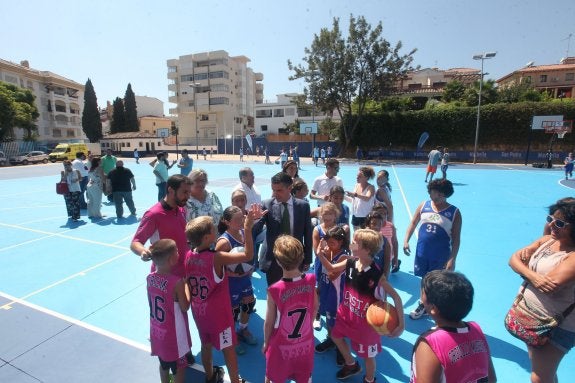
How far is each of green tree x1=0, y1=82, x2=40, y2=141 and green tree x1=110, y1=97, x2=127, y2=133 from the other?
20.9m

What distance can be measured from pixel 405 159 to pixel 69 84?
6697 cm

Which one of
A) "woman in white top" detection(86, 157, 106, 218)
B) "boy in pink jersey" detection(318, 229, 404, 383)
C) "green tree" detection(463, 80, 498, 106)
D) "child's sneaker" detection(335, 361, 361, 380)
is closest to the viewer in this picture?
"boy in pink jersey" detection(318, 229, 404, 383)

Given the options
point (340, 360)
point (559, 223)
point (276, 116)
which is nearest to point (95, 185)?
point (340, 360)

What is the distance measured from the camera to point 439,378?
1753 mm

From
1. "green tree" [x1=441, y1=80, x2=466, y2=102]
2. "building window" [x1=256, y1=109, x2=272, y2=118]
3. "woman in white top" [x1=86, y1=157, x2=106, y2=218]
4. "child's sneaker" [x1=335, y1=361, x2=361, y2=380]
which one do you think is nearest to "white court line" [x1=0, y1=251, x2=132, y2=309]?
"woman in white top" [x1=86, y1=157, x2=106, y2=218]

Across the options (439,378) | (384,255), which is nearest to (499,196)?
(384,255)

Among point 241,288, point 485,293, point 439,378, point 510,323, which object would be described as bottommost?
point 485,293

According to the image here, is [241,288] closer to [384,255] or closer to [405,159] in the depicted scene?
[384,255]

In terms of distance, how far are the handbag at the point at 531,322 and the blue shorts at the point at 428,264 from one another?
1456 mm

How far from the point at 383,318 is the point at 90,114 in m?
72.4

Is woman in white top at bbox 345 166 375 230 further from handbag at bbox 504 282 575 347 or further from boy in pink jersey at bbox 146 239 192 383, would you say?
boy in pink jersey at bbox 146 239 192 383

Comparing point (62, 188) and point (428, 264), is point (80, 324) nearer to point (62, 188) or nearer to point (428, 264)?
point (428, 264)

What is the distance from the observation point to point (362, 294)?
2.91 meters

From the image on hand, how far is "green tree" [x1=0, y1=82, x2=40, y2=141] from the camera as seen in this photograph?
123 feet
